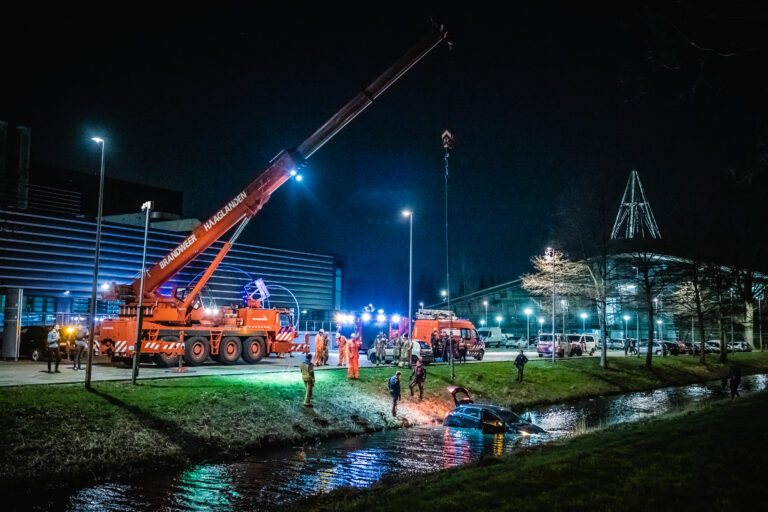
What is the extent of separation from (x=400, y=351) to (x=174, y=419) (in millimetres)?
16149

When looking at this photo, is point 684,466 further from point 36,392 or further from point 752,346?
point 752,346

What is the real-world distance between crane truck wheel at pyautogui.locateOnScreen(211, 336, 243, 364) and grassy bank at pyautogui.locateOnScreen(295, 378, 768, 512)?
16396 mm

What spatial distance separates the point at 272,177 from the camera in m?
23.0

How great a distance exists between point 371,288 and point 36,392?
119116mm

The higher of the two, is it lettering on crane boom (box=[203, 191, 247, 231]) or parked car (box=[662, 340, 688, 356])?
lettering on crane boom (box=[203, 191, 247, 231])

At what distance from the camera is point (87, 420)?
14836 millimetres

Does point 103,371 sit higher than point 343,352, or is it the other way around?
point 343,352

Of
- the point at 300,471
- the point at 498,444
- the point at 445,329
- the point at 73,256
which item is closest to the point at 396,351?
the point at 445,329

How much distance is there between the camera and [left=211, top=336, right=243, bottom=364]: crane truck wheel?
26.6 metres

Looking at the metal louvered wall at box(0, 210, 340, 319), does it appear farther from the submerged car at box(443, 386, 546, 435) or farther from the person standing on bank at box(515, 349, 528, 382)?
the person standing on bank at box(515, 349, 528, 382)

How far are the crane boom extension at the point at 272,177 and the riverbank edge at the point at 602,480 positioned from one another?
1372 cm

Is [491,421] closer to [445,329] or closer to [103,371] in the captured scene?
[103,371]

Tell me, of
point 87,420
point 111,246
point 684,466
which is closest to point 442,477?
point 684,466

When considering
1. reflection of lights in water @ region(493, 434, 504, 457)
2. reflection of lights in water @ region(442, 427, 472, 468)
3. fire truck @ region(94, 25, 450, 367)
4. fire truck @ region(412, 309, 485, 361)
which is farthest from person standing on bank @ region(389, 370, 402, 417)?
fire truck @ region(412, 309, 485, 361)
